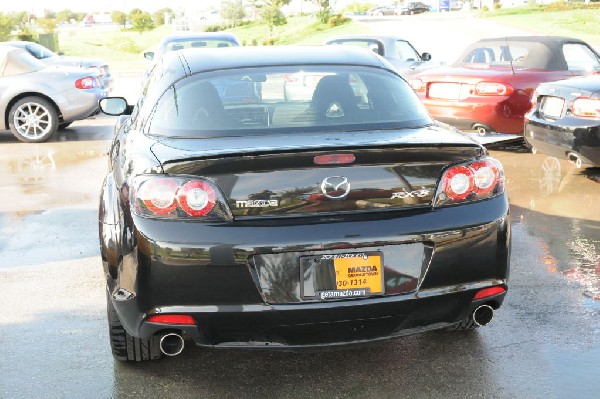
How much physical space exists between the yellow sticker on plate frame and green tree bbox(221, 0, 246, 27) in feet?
212

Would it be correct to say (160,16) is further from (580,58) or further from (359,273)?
(359,273)

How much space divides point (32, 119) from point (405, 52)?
7518mm

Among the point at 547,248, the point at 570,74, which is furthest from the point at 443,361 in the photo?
the point at 570,74

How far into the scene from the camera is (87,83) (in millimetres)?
12867

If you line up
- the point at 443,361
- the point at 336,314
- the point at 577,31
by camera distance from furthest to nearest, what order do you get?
the point at 577,31 < the point at 443,361 < the point at 336,314

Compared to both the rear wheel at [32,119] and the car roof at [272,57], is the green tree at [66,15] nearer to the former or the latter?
the rear wheel at [32,119]

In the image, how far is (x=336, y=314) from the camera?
11.1 ft

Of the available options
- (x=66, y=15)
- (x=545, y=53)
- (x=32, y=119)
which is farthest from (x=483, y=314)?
(x=66, y=15)

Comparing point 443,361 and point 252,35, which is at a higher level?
point 443,361

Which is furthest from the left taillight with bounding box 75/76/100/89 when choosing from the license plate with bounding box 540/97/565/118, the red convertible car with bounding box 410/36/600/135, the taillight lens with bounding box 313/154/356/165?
the taillight lens with bounding box 313/154/356/165

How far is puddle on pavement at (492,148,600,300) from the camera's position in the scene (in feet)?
18.6

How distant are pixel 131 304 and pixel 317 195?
3.08 feet

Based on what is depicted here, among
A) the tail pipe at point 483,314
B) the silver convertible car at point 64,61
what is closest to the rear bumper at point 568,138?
the tail pipe at point 483,314

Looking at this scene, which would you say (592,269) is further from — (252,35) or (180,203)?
(252,35)
